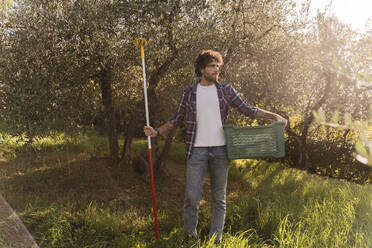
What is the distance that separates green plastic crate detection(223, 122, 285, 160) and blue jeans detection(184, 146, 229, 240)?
0.15 metres

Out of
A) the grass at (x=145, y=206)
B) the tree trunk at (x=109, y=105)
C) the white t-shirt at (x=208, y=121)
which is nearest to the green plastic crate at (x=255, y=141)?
the white t-shirt at (x=208, y=121)

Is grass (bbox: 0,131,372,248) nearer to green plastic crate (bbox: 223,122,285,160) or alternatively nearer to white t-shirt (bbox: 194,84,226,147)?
green plastic crate (bbox: 223,122,285,160)

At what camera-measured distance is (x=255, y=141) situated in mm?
3406

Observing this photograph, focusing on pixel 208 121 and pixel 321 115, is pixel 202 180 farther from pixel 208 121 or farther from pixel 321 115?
pixel 321 115

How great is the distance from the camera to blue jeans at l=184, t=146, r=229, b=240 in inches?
135

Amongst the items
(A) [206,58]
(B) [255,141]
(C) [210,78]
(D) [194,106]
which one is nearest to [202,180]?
(B) [255,141]

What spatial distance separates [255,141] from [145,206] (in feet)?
8.57

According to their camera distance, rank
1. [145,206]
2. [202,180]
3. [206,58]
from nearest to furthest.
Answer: [206,58] → [202,180] → [145,206]

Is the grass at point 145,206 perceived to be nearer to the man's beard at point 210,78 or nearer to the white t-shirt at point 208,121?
the white t-shirt at point 208,121

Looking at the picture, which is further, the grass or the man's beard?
the grass

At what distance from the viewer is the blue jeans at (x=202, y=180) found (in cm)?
343

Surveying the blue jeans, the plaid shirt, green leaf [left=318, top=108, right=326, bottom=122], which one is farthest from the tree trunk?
green leaf [left=318, top=108, right=326, bottom=122]

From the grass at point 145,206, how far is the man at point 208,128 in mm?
499

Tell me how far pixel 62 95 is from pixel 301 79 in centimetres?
454
